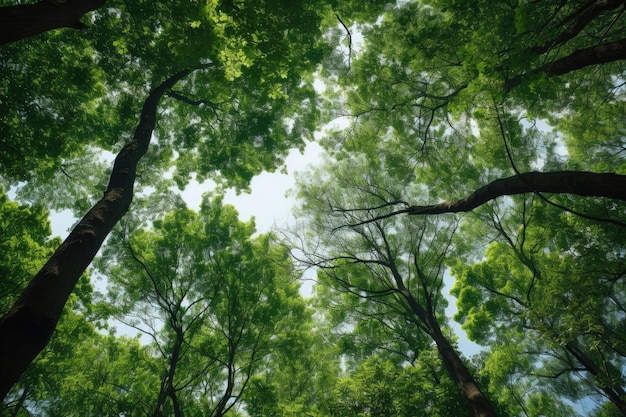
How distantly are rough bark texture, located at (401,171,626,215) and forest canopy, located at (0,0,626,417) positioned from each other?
0.11 feet

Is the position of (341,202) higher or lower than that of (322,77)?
lower

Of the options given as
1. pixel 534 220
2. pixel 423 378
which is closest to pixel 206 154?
pixel 423 378

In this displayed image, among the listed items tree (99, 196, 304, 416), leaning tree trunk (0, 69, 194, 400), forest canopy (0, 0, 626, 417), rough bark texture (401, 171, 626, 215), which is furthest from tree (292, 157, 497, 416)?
leaning tree trunk (0, 69, 194, 400)

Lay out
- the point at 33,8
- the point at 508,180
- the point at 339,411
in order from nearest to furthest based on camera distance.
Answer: the point at 33,8, the point at 508,180, the point at 339,411

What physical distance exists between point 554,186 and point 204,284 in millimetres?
8268

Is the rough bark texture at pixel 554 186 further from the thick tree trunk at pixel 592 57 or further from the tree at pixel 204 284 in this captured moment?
the tree at pixel 204 284

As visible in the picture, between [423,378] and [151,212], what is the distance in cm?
890

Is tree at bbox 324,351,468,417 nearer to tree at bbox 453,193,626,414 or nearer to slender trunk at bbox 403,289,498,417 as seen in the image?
slender trunk at bbox 403,289,498,417

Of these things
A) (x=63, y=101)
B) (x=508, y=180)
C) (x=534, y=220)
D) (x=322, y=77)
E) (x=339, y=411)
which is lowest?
(x=339, y=411)

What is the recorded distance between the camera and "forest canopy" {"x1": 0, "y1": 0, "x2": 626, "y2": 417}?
5.32 meters

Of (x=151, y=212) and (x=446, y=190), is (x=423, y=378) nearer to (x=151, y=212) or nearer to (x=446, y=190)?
(x=446, y=190)

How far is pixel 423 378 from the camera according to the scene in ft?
22.4

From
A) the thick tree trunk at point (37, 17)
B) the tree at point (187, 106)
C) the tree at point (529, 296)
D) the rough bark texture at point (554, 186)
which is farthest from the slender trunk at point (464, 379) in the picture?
the thick tree trunk at point (37, 17)

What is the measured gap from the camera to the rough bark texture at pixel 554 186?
2873 millimetres
